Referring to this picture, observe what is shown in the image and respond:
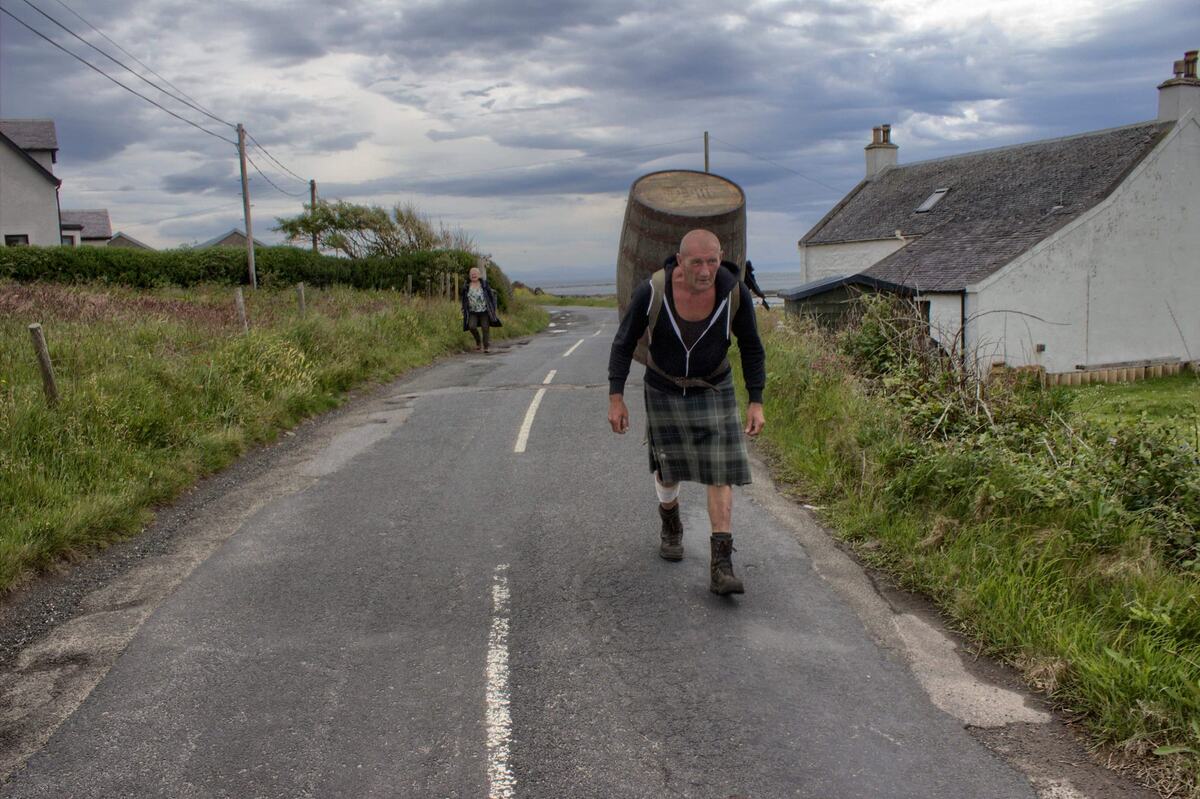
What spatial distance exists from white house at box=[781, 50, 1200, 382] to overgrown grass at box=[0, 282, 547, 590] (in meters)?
15.3

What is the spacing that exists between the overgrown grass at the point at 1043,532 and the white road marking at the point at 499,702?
2.41 meters

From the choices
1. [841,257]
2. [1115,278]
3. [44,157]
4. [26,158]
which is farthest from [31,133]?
[1115,278]

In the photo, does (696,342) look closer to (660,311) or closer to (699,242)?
(660,311)

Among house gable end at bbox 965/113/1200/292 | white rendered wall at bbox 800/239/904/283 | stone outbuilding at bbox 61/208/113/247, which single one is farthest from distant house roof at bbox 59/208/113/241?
house gable end at bbox 965/113/1200/292

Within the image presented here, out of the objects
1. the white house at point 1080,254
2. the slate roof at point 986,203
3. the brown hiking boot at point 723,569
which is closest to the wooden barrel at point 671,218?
the brown hiking boot at point 723,569

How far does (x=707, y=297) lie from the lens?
5141 millimetres

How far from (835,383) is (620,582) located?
5906 millimetres

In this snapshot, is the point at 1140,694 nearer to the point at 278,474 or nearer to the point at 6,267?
the point at 278,474

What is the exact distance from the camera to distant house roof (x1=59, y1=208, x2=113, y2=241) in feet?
186

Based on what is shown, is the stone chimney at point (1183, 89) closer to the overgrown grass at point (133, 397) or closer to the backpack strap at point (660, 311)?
the overgrown grass at point (133, 397)

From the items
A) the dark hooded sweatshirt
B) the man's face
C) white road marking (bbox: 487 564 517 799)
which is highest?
the man's face

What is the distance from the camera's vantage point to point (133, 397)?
9133 millimetres

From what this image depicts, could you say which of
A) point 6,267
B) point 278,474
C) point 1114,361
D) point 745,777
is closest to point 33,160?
point 6,267

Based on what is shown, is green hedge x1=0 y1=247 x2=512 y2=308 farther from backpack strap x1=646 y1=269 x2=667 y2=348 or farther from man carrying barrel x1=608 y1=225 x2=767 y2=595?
backpack strap x1=646 y1=269 x2=667 y2=348
